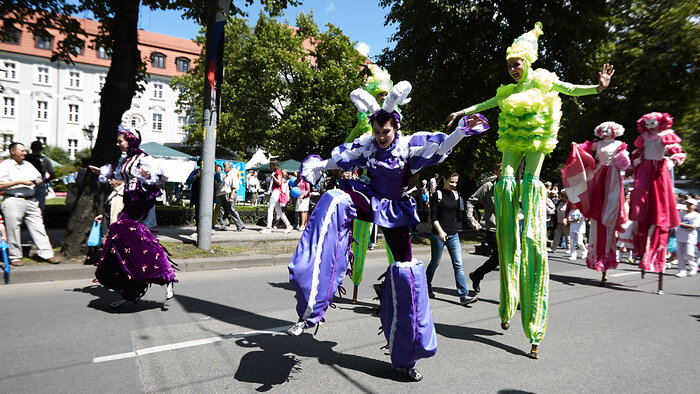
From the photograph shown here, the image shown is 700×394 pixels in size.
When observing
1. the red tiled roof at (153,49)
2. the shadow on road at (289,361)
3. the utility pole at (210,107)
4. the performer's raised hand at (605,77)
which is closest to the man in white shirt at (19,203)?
the utility pole at (210,107)

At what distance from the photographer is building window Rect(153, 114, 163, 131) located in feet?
171

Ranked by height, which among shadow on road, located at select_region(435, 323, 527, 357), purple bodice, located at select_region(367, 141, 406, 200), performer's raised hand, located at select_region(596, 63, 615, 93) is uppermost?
performer's raised hand, located at select_region(596, 63, 615, 93)

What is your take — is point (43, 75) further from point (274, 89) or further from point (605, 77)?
point (605, 77)

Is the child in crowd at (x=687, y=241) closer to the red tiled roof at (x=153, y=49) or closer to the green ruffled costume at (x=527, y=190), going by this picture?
the green ruffled costume at (x=527, y=190)

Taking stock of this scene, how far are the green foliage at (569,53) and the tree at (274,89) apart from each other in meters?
15.8

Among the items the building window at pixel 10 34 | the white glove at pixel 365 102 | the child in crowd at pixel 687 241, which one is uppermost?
the building window at pixel 10 34

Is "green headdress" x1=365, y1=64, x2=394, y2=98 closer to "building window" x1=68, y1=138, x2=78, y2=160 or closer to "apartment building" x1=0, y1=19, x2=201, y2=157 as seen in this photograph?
"apartment building" x1=0, y1=19, x2=201, y2=157

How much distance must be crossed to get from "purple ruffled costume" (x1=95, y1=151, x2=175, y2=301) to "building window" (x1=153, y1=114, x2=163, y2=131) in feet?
170

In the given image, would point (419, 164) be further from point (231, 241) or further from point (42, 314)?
point (231, 241)

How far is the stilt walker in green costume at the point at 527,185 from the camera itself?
4203 mm

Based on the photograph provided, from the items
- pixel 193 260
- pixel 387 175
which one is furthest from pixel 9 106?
pixel 387 175

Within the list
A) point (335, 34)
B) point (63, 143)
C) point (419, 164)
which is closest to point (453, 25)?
point (419, 164)

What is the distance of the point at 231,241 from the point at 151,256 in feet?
18.5

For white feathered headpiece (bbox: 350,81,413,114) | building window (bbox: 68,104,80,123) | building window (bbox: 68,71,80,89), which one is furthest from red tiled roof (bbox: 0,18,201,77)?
white feathered headpiece (bbox: 350,81,413,114)
